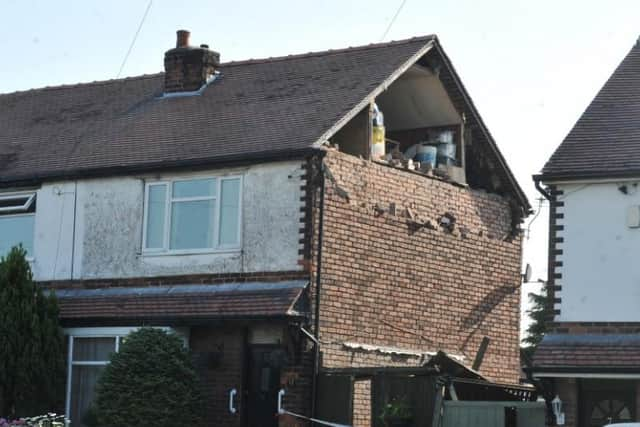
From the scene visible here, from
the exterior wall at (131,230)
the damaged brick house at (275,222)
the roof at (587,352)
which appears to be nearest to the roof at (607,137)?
the roof at (587,352)

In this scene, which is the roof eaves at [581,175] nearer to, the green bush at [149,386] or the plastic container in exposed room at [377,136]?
the plastic container in exposed room at [377,136]

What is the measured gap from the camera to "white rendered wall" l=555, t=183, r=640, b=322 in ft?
76.8

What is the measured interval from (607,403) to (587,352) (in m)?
0.81


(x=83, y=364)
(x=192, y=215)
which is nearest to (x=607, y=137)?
(x=192, y=215)

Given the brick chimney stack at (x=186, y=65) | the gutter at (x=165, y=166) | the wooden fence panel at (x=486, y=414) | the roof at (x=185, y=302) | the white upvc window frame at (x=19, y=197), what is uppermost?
the brick chimney stack at (x=186, y=65)

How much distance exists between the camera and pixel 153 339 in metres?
25.1

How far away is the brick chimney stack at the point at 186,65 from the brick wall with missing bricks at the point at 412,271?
192 inches

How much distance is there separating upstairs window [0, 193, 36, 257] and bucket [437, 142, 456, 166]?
25.0 ft

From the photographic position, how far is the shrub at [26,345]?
86.4ft

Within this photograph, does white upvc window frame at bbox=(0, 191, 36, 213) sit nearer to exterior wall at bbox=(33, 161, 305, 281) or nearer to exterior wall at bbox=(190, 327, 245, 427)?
exterior wall at bbox=(33, 161, 305, 281)

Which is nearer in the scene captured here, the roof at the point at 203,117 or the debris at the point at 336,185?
the debris at the point at 336,185

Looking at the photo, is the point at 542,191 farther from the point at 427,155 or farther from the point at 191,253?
the point at 191,253

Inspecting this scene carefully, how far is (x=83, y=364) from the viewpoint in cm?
2727

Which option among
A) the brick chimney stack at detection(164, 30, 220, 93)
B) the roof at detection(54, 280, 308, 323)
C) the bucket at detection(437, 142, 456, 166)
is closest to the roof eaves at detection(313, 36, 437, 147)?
the bucket at detection(437, 142, 456, 166)
